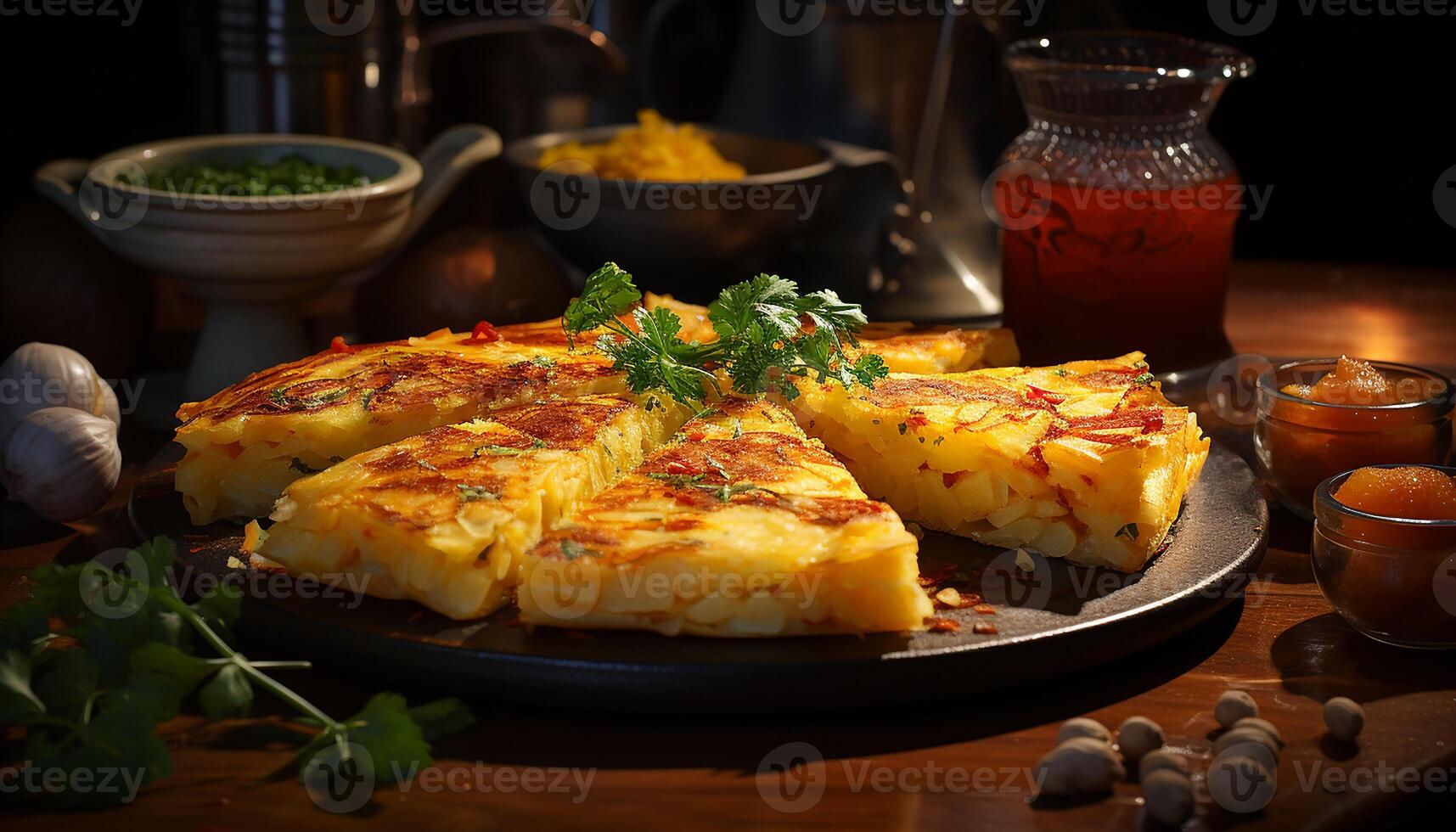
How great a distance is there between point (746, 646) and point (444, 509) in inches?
23.8

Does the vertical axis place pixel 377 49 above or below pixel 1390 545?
above

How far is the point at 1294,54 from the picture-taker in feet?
19.1

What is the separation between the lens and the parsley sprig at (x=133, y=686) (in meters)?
2.10

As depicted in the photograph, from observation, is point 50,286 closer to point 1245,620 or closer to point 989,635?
point 989,635

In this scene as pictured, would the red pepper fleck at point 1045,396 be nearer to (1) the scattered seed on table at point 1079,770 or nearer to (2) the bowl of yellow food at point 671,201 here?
(1) the scattered seed on table at point 1079,770

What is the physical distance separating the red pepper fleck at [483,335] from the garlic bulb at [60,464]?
883 mm

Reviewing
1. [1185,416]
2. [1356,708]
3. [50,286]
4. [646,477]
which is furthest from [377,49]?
[1356,708]

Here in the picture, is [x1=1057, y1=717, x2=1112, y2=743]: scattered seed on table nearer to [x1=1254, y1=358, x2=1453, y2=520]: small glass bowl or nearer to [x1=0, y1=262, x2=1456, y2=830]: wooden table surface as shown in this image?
[x1=0, y1=262, x2=1456, y2=830]: wooden table surface

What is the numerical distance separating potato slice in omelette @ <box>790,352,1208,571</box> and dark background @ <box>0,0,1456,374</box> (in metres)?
1.87

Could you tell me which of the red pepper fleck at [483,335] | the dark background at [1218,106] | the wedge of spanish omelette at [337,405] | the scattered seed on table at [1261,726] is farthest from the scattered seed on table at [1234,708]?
the dark background at [1218,106]

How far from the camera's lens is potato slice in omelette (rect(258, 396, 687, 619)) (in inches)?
97.9

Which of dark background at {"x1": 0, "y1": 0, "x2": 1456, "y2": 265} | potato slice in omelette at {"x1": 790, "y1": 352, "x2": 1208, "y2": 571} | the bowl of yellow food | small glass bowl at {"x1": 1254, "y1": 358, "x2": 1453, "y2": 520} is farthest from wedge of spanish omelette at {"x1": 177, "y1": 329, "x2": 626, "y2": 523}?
dark background at {"x1": 0, "y1": 0, "x2": 1456, "y2": 265}

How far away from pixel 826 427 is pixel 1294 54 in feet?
11.9

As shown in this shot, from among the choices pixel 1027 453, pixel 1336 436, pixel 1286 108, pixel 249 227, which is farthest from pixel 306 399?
pixel 1286 108
